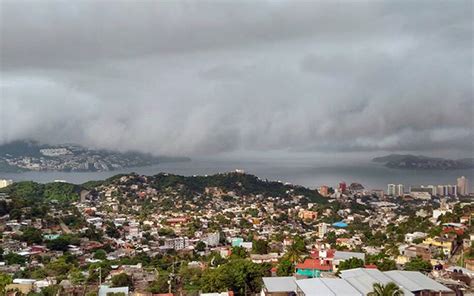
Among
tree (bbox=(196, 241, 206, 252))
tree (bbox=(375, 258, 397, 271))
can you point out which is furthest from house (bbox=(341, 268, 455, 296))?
tree (bbox=(196, 241, 206, 252))

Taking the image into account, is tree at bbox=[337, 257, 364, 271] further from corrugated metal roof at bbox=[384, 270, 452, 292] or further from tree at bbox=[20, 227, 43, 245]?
tree at bbox=[20, 227, 43, 245]

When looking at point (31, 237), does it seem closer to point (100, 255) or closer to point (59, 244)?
point (59, 244)

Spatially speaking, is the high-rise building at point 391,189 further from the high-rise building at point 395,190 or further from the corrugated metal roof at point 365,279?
the corrugated metal roof at point 365,279

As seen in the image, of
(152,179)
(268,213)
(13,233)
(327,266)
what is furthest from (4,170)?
(327,266)

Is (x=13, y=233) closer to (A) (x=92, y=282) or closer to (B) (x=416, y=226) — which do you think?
(A) (x=92, y=282)

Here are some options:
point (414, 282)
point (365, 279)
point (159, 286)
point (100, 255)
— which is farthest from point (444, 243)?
point (100, 255)

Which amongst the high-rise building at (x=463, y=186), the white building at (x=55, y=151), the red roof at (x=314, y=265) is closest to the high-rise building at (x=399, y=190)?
the high-rise building at (x=463, y=186)

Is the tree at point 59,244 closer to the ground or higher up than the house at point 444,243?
closer to the ground
